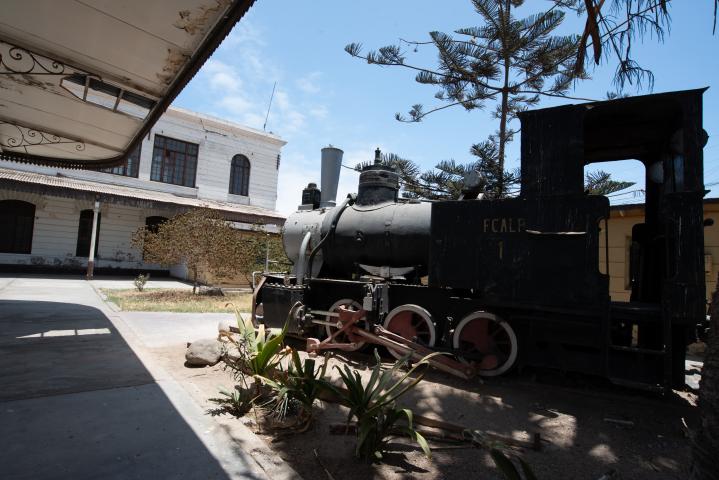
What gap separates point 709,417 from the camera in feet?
4.68

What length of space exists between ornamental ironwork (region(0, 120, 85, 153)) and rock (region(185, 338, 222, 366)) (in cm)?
496

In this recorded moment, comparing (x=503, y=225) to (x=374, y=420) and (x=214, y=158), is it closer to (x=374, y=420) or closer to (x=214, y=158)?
(x=374, y=420)

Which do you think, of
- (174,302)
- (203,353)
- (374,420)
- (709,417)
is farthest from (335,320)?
(174,302)

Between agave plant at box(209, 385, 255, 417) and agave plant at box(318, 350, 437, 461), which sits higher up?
agave plant at box(318, 350, 437, 461)

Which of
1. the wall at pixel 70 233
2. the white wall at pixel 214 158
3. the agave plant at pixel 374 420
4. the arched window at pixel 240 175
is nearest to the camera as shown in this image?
the agave plant at pixel 374 420

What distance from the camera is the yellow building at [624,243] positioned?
24.3 feet

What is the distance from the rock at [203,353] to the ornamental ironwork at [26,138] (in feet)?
16.3

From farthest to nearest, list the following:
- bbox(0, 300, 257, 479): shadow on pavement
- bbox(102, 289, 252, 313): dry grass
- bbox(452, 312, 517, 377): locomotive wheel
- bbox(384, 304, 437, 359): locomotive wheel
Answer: bbox(102, 289, 252, 313): dry grass
bbox(384, 304, 437, 359): locomotive wheel
bbox(452, 312, 517, 377): locomotive wheel
bbox(0, 300, 257, 479): shadow on pavement

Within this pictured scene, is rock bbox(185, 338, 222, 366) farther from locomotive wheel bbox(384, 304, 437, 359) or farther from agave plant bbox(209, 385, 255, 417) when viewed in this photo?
locomotive wheel bbox(384, 304, 437, 359)

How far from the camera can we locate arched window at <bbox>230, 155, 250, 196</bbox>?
2378 centimetres

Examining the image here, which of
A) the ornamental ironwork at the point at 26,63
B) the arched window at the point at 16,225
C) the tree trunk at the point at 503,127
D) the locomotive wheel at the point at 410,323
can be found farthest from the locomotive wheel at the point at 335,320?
the arched window at the point at 16,225

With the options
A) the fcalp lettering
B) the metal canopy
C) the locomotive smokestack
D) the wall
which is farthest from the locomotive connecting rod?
the wall

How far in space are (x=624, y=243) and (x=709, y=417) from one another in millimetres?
8228

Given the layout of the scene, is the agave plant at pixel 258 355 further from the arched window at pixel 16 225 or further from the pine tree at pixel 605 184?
the arched window at pixel 16 225
